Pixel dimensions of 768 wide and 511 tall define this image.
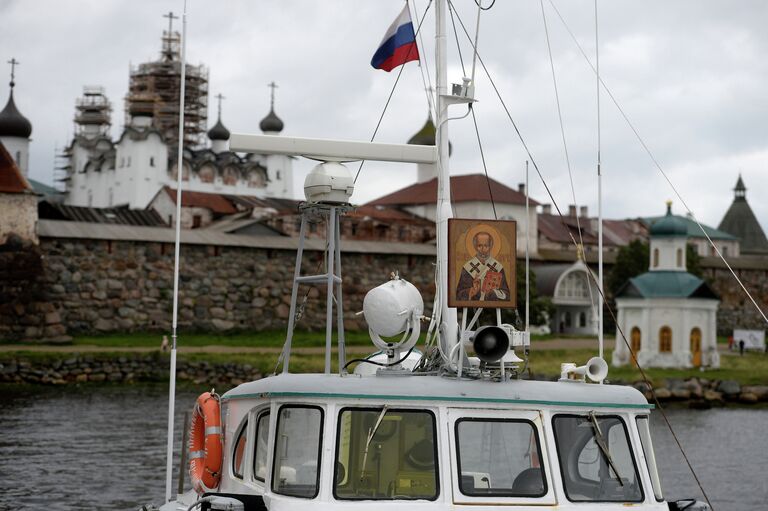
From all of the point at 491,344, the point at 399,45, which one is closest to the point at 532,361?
the point at 399,45

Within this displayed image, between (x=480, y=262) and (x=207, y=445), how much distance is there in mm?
2675

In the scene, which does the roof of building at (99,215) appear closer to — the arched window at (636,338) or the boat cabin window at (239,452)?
the arched window at (636,338)

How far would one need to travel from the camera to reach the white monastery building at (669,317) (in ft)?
153

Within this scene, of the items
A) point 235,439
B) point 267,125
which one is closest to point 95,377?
point 235,439

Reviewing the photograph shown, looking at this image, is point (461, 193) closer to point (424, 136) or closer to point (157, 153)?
point (424, 136)

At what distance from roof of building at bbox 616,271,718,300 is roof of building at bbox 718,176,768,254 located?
203ft

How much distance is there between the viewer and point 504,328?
829cm

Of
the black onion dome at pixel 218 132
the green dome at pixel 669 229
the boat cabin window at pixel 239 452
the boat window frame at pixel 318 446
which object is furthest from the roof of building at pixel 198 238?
the boat window frame at pixel 318 446

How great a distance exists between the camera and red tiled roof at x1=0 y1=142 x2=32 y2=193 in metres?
49.0

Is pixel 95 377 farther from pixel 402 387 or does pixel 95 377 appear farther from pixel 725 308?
pixel 725 308

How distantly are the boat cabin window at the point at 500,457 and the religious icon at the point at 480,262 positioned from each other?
801mm

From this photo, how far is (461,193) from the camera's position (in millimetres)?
75125

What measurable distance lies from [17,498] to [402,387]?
1308cm

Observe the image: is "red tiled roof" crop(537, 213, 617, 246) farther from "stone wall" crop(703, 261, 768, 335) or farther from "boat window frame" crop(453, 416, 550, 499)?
"boat window frame" crop(453, 416, 550, 499)
